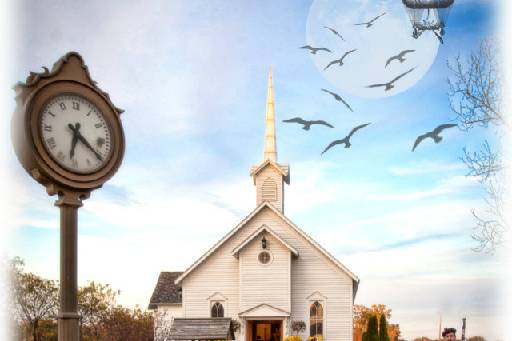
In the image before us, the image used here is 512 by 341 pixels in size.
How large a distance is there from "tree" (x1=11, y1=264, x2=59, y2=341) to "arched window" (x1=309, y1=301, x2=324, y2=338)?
9.46 meters

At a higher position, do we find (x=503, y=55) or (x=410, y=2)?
(x=410, y=2)

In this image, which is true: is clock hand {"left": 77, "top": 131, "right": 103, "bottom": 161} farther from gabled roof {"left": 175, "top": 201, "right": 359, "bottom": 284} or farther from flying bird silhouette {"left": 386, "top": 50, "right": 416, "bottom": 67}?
gabled roof {"left": 175, "top": 201, "right": 359, "bottom": 284}

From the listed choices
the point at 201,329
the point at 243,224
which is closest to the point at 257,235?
the point at 243,224

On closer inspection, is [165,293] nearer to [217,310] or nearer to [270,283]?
[217,310]

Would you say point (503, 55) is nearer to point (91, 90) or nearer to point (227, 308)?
point (91, 90)

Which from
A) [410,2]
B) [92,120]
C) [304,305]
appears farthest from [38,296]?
[92,120]

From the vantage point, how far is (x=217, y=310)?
28.1 m

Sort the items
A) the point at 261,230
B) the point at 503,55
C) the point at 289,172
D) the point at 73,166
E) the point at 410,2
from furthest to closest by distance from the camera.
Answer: the point at 289,172 < the point at 261,230 < the point at 410,2 < the point at 503,55 < the point at 73,166

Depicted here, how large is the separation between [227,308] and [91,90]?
2092 cm

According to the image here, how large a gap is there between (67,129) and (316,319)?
70.5ft

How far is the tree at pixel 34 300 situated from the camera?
23922mm

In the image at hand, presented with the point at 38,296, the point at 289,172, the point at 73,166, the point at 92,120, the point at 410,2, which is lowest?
the point at 38,296

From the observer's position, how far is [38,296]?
24516 mm

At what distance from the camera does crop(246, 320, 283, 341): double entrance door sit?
27828mm
